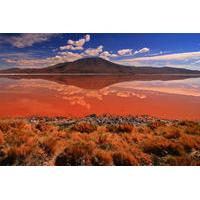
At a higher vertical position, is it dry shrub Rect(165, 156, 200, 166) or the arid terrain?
the arid terrain

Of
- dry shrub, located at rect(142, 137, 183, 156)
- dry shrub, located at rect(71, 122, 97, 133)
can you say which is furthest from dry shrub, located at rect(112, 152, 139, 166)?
dry shrub, located at rect(71, 122, 97, 133)

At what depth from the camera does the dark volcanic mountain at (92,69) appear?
4320 millimetres

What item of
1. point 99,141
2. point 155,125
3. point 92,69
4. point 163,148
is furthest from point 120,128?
point 92,69

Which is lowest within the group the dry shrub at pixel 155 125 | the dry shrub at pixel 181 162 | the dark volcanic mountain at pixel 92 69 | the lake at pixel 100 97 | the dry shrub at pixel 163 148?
the dry shrub at pixel 181 162

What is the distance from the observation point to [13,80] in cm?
430

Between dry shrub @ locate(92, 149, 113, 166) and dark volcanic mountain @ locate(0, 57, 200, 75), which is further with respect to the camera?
dark volcanic mountain @ locate(0, 57, 200, 75)

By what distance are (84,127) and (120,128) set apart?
441 millimetres

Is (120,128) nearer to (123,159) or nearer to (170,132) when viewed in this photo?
(123,159)

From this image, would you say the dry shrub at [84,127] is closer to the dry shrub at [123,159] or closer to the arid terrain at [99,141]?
the arid terrain at [99,141]

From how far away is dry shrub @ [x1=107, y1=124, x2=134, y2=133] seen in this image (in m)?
4.34

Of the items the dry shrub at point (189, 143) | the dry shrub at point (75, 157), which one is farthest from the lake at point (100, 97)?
the dry shrub at point (75, 157)

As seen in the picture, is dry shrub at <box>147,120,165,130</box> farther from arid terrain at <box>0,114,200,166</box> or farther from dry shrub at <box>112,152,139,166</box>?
dry shrub at <box>112,152,139,166</box>

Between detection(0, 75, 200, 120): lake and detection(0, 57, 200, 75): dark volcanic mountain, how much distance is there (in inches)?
3.0
